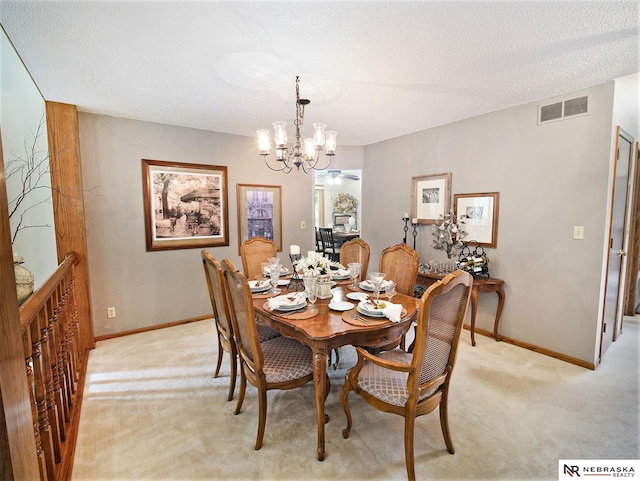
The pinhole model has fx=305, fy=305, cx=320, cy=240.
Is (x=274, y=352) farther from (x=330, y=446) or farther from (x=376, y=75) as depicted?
(x=376, y=75)

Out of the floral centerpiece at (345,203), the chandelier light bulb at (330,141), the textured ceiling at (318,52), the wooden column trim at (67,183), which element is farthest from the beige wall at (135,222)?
the floral centerpiece at (345,203)

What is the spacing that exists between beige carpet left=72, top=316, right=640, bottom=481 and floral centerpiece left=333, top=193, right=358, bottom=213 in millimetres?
6440

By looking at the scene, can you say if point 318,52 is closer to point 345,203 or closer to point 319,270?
point 319,270

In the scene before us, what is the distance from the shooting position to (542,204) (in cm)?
293

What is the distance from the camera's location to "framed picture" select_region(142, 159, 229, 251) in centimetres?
352

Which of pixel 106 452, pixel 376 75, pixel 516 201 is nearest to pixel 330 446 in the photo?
pixel 106 452

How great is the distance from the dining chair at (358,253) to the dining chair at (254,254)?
2.72 ft

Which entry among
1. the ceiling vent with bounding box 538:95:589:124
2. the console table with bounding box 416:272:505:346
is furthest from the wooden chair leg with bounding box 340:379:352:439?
the ceiling vent with bounding box 538:95:589:124

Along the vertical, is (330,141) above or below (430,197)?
above

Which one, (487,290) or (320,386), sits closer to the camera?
(320,386)

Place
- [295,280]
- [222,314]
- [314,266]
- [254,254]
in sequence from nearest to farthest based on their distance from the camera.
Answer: [314,266] < [222,314] < [295,280] < [254,254]

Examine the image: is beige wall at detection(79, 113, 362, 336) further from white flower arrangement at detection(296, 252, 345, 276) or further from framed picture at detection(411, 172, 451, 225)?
framed picture at detection(411, 172, 451, 225)

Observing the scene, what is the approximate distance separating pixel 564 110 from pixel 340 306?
2.69 meters

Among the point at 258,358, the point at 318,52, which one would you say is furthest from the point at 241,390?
the point at 318,52
